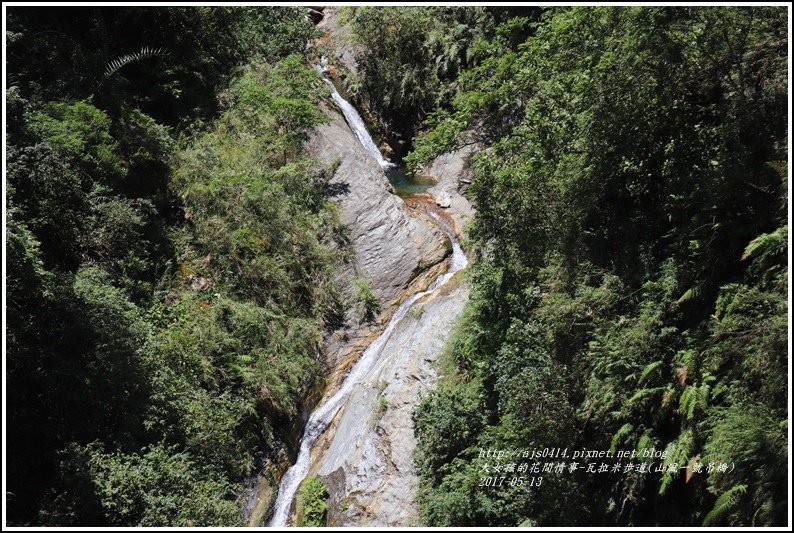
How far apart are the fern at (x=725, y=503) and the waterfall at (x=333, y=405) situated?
8.76 metres

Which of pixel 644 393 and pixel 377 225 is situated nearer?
pixel 644 393

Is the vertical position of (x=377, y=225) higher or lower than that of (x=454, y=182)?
higher

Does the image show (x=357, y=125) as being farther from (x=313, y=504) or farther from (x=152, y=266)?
(x=313, y=504)

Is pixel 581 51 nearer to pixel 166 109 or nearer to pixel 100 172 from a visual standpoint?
pixel 100 172

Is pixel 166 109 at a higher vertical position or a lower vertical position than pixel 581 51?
higher

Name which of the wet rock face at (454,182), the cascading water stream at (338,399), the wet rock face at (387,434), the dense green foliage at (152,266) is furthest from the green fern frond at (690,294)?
the wet rock face at (454,182)

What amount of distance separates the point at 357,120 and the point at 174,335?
13910 millimetres

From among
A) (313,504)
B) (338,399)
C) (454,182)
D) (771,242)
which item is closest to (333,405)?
(338,399)

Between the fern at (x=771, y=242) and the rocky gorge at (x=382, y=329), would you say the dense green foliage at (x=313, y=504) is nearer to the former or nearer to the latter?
the rocky gorge at (x=382, y=329)

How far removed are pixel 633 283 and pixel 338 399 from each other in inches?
313

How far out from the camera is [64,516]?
1088 centimetres

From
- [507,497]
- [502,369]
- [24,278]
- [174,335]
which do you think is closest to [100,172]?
[174,335]

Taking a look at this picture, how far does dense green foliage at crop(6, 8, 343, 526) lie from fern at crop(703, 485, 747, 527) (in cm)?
817

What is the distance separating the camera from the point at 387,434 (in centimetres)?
1412
